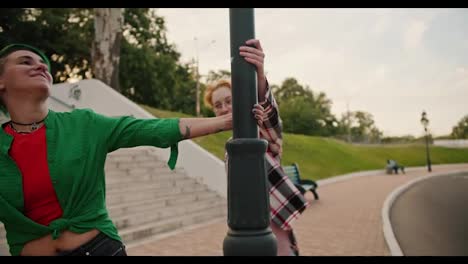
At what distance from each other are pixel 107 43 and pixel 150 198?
10.9m

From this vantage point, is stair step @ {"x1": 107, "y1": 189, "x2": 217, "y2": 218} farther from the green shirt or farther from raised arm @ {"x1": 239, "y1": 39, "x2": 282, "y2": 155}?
the green shirt

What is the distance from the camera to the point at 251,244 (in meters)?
1.56

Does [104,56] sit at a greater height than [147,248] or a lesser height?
greater

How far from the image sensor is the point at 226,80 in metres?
2.55

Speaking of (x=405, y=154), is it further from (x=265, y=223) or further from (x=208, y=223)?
(x=265, y=223)

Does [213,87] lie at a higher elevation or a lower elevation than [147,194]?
higher

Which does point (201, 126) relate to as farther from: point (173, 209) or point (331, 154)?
point (331, 154)

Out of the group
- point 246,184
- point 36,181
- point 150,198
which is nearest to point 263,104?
point 246,184

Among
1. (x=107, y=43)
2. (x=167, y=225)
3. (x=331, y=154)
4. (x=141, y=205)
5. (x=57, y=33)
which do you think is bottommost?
(x=331, y=154)

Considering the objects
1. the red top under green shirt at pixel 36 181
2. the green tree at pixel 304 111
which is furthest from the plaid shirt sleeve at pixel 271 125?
the green tree at pixel 304 111

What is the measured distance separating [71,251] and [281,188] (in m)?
1.09

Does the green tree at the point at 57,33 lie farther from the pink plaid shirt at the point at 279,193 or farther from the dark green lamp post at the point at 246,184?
the dark green lamp post at the point at 246,184

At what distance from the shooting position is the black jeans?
1573mm
